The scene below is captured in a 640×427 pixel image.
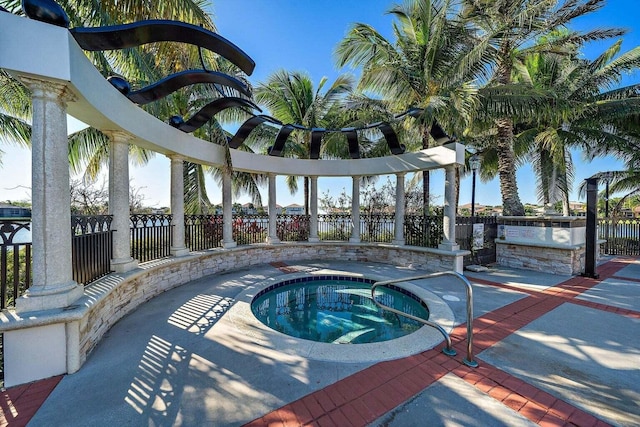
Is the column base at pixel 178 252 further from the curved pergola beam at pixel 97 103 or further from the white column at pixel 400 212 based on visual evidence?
the white column at pixel 400 212

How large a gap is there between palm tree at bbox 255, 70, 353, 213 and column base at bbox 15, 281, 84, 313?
1111cm

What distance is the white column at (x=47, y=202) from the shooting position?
10.5ft

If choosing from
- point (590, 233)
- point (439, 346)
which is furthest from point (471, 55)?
point (439, 346)

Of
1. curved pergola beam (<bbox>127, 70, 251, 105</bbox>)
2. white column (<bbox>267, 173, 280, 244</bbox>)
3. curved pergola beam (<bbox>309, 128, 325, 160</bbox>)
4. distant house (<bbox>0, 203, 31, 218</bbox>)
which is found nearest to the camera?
distant house (<bbox>0, 203, 31, 218</bbox>)

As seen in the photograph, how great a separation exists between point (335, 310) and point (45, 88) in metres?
6.27

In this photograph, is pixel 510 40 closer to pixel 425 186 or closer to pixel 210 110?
pixel 425 186

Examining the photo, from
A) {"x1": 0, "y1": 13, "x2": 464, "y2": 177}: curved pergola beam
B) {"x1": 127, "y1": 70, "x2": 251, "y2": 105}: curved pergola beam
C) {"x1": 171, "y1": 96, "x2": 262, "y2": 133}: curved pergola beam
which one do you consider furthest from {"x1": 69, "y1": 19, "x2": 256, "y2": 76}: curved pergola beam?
{"x1": 171, "y1": 96, "x2": 262, "y2": 133}: curved pergola beam

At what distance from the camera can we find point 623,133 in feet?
42.4

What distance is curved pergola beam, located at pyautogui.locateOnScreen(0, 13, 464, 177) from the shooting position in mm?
2947

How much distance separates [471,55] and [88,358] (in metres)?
11.7

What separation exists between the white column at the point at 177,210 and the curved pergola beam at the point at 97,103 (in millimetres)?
378

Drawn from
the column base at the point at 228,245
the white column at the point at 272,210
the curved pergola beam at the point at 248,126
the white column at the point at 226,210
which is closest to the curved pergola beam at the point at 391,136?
the curved pergola beam at the point at 248,126

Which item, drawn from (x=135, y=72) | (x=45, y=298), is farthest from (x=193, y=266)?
(x=135, y=72)

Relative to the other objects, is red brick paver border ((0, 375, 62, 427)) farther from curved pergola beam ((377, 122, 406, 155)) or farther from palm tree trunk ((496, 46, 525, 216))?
palm tree trunk ((496, 46, 525, 216))
